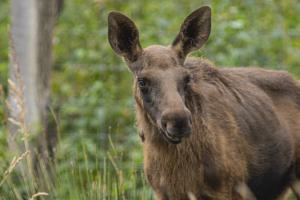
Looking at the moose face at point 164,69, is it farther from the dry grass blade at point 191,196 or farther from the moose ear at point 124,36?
the dry grass blade at point 191,196

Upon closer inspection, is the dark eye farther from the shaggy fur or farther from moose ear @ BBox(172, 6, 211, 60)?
moose ear @ BBox(172, 6, 211, 60)

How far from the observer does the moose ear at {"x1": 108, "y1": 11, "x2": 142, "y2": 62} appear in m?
7.89

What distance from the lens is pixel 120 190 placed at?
812cm

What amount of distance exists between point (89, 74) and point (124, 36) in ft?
16.9

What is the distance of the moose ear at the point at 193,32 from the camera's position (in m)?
7.93

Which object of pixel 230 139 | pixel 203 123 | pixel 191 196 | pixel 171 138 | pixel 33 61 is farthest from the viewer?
pixel 33 61

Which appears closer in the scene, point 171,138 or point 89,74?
point 171,138

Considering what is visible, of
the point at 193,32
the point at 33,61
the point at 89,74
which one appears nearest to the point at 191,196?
the point at 193,32

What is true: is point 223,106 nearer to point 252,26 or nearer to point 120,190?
point 120,190

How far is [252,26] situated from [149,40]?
142 cm

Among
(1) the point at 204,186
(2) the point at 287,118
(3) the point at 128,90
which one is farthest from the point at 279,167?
(3) the point at 128,90

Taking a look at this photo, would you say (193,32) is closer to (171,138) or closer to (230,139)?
(230,139)

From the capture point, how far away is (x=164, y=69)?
7.57 m

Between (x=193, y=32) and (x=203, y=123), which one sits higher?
(x=193, y=32)
